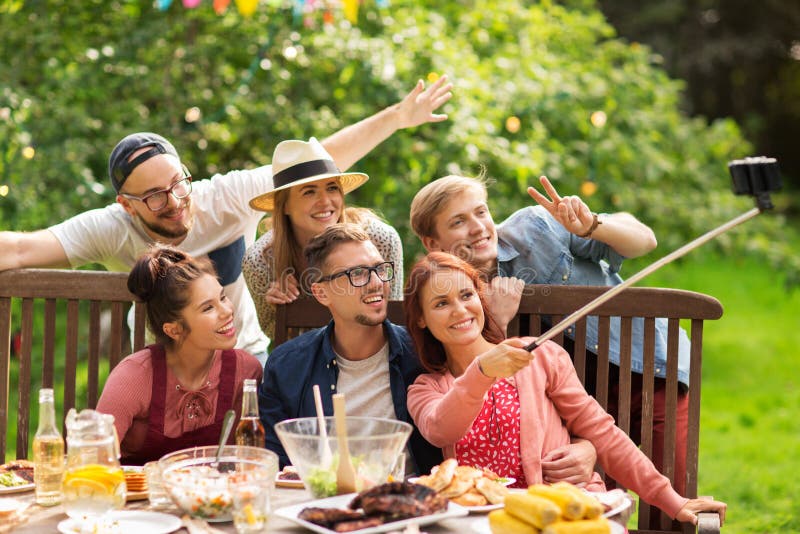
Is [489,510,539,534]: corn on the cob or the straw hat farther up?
the straw hat

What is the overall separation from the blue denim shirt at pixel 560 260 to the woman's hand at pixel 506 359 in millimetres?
909

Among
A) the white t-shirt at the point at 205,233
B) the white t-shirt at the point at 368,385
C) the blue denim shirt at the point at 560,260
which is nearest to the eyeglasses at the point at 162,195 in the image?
the white t-shirt at the point at 205,233

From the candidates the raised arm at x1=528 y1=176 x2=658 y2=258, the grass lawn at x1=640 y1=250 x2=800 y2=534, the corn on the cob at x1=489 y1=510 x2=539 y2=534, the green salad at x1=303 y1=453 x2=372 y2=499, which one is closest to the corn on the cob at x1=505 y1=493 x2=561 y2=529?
the corn on the cob at x1=489 y1=510 x2=539 y2=534

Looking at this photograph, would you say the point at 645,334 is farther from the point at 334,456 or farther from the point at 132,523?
the point at 132,523

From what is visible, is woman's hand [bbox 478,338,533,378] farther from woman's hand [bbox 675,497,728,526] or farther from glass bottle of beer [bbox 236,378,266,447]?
woman's hand [bbox 675,497,728,526]

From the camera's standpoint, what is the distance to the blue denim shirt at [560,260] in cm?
346

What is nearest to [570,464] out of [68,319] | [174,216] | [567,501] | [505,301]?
[505,301]

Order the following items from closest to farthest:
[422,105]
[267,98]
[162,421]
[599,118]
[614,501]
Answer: [614,501]
[162,421]
[422,105]
[267,98]
[599,118]

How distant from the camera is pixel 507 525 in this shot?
7.13ft

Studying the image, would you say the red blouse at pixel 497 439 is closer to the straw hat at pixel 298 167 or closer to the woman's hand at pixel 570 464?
the woman's hand at pixel 570 464

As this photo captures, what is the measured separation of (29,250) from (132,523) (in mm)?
1572

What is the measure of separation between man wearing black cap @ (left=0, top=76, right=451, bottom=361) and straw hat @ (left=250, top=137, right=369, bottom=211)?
16cm

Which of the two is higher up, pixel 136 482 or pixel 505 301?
pixel 505 301

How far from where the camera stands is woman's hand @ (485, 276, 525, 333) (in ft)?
10.9
